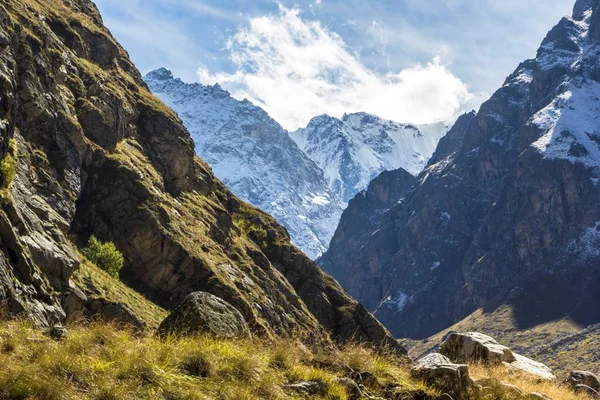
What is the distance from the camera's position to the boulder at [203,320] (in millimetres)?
14883

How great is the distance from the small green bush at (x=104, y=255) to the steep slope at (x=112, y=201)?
70.5 inches

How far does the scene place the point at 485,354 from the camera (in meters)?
19.6

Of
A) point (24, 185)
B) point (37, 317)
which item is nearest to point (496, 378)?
point (37, 317)

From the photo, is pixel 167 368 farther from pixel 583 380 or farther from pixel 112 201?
pixel 112 201

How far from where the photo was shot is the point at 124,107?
62.8 meters

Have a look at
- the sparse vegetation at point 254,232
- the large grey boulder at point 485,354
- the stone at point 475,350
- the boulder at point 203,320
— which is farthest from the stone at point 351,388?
the sparse vegetation at point 254,232

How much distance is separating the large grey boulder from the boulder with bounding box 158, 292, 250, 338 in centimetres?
764

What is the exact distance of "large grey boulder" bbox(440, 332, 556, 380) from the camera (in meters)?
19.2

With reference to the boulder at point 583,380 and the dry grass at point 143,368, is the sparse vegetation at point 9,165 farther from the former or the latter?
the boulder at point 583,380

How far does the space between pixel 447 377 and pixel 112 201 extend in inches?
1594

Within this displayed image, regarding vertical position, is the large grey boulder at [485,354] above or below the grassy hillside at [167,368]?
above

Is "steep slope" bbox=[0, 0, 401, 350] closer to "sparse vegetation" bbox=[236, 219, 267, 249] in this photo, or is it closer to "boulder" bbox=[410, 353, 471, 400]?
"sparse vegetation" bbox=[236, 219, 267, 249]

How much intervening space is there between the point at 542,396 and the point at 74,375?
1158cm

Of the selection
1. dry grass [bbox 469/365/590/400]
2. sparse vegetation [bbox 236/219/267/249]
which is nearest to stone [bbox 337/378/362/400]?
dry grass [bbox 469/365/590/400]
